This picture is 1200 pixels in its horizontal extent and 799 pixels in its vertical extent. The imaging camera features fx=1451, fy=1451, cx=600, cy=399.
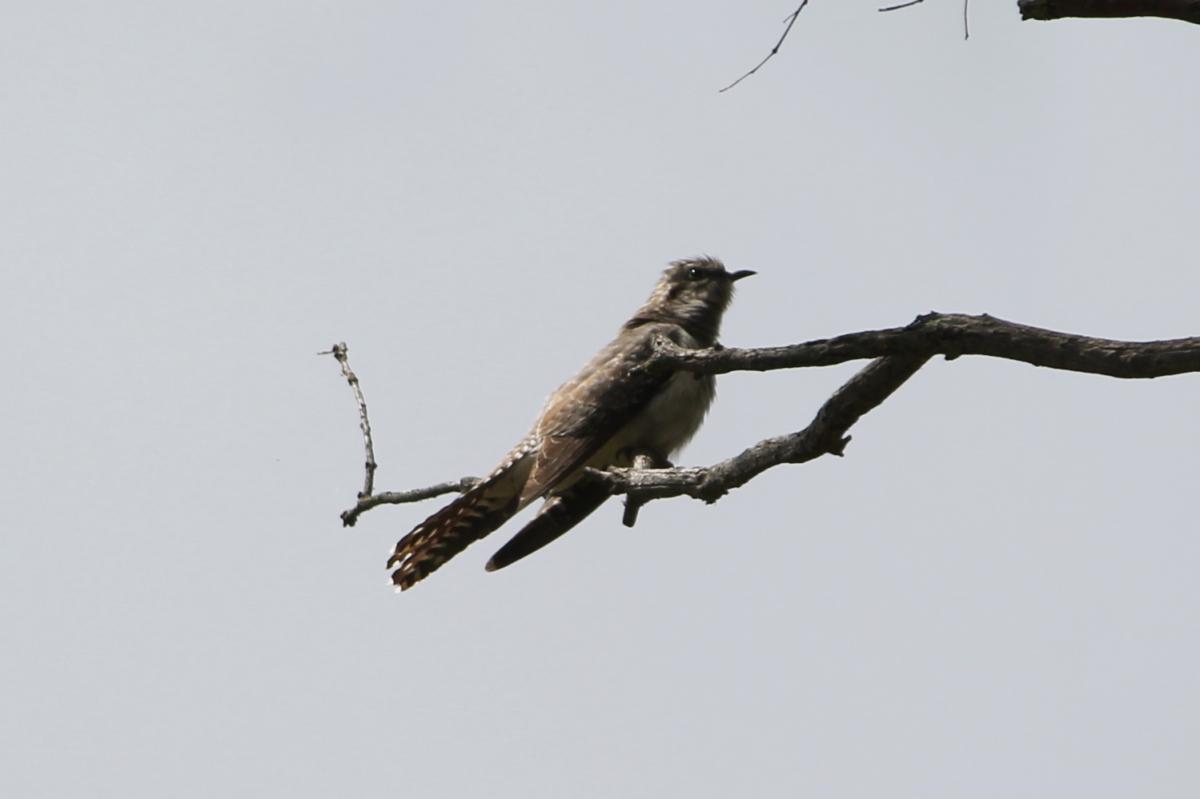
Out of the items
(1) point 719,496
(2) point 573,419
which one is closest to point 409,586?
(2) point 573,419

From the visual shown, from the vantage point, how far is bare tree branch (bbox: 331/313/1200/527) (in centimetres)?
376

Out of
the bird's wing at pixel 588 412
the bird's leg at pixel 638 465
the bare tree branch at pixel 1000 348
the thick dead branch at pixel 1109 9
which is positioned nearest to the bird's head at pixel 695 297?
the bird's wing at pixel 588 412

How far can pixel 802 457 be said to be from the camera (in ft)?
15.0

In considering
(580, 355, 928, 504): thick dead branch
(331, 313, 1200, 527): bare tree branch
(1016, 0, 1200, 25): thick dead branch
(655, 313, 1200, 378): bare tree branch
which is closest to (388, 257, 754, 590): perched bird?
(580, 355, 928, 504): thick dead branch

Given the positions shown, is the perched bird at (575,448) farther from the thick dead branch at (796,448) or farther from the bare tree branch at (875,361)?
the bare tree branch at (875,361)

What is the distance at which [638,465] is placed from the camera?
6621 millimetres

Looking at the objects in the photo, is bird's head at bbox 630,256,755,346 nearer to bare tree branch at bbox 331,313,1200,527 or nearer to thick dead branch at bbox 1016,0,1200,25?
bare tree branch at bbox 331,313,1200,527

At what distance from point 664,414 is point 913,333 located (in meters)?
3.42

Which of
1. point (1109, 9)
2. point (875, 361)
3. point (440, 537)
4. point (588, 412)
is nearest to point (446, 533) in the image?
point (440, 537)

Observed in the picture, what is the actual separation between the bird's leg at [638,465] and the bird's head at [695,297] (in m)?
1.28

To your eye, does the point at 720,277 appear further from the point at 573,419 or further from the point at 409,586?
the point at 409,586

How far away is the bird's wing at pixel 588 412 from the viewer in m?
6.91

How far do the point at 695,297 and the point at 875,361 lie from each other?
451cm

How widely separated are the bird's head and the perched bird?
0.22 meters
